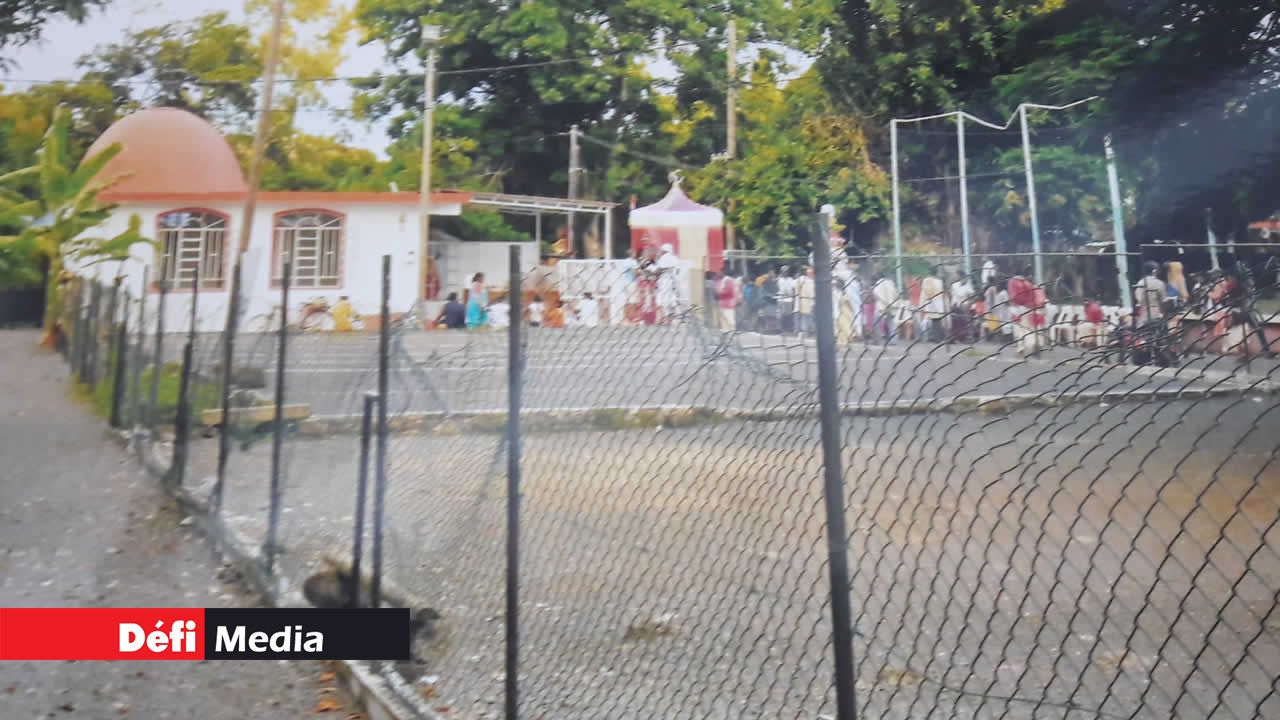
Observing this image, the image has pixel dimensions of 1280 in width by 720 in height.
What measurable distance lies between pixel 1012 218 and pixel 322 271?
13.5 metres

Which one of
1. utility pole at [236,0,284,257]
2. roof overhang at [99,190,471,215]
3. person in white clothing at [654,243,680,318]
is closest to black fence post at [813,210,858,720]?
person in white clothing at [654,243,680,318]

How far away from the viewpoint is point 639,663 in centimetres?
387

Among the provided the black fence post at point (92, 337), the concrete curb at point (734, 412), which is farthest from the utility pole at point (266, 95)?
the concrete curb at point (734, 412)

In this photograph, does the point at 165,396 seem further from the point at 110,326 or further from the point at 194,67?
the point at 194,67

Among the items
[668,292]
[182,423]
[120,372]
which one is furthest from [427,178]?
[668,292]

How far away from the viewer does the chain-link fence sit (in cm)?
193

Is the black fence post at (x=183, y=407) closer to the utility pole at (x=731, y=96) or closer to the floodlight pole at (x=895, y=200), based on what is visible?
the floodlight pole at (x=895, y=200)

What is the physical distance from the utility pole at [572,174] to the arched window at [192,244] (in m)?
7.56

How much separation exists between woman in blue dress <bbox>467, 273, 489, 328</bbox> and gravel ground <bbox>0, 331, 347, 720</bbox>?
8156 mm

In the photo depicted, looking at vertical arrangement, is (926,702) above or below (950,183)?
below

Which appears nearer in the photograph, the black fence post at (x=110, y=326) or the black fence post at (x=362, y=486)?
the black fence post at (x=362, y=486)

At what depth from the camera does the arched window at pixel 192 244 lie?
21250 mm

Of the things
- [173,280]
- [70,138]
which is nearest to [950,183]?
[173,280]

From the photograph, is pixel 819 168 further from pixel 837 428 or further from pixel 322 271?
pixel 837 428
